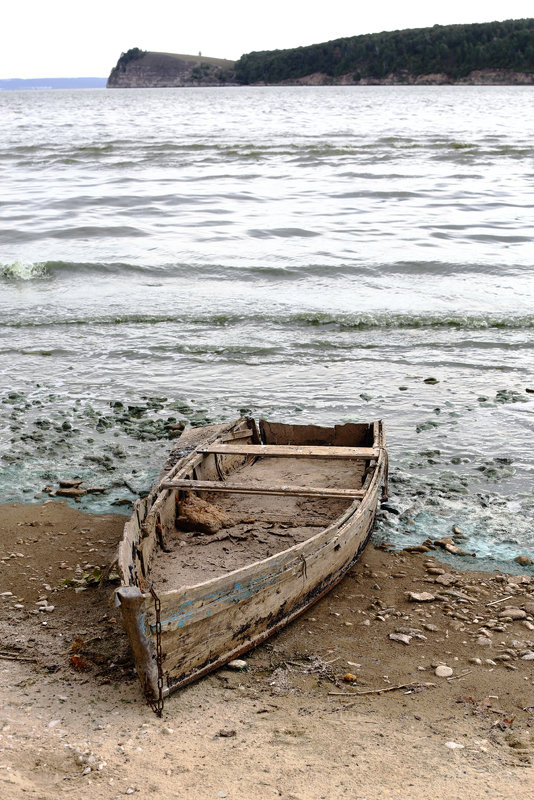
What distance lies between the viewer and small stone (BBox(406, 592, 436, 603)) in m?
6.34

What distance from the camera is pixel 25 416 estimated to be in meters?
10.2

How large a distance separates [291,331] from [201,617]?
9.47 metres

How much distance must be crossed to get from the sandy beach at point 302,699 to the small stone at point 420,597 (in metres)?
0.02

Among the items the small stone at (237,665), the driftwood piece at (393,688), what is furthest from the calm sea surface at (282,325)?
the small stone at (237,665)

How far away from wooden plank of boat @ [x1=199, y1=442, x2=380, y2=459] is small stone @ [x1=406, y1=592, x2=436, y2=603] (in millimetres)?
1755

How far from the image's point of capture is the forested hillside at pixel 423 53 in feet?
502

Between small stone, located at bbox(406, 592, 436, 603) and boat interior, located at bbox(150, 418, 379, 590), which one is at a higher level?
boat interior, located at bbox(150, 418, 379, 590)

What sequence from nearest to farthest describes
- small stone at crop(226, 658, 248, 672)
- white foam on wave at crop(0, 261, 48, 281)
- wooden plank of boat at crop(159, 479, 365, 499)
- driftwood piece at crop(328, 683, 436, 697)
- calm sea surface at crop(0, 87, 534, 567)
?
driftwood piece at crop(328, 683, 436, 697) < small stone at crop(226, 658, 248, 672) < wooden plank of boat at crop(159, 479, 365, 499) < calm sea surface at crop(0, 87, 534, 567) < white foam on wave at crop(0, 261, 48, 281)

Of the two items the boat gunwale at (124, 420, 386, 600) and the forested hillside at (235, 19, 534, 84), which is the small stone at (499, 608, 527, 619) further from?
the forested hillside at (235, 19, 534, 84)

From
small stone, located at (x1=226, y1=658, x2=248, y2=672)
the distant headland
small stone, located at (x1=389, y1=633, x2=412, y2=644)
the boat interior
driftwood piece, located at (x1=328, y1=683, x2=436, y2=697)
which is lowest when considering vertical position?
small stone, located at (x1=389, y1=633, x2=412, y2=644)

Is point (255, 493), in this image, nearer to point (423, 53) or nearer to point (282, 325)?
point (282, 325)

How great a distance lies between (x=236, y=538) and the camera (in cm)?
678

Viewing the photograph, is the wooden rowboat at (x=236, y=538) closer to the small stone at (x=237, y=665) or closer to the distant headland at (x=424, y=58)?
the small stone at (x=237, y=665)

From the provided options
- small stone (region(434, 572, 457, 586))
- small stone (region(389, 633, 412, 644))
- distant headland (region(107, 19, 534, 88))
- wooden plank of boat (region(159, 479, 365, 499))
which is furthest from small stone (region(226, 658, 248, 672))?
distant headland (region(107, 19, 534, 88))
